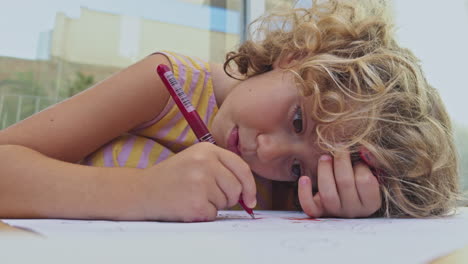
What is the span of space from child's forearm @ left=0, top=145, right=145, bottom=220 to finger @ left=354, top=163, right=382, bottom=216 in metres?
0.26

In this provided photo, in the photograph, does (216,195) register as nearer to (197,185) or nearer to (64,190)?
(197,185)

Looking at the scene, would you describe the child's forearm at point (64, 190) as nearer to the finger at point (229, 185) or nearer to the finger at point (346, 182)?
the finger at point (229, 185)

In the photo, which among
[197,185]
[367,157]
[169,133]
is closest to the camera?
[197,185]

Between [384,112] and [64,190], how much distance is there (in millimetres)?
386

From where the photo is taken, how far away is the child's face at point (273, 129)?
51 centimetres

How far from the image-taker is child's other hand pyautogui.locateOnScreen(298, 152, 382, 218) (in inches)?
17.7

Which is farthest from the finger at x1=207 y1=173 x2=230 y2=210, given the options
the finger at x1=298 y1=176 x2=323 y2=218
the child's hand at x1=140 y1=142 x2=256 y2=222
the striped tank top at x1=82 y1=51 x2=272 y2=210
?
the striped tank top at x1=82 y1=51 x2=272 y2=210

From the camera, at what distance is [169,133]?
0.63 m

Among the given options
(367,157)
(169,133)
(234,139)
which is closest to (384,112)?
(367,157)

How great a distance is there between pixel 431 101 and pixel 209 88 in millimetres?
357

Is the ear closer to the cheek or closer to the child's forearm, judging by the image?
the cheek

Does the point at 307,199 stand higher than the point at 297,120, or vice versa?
the point at 297,120

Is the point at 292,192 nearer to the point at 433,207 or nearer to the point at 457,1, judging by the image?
the point at 433,207

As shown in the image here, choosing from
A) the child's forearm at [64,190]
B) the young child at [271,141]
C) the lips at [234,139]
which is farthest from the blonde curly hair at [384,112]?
the child's forearm at [64,190]
